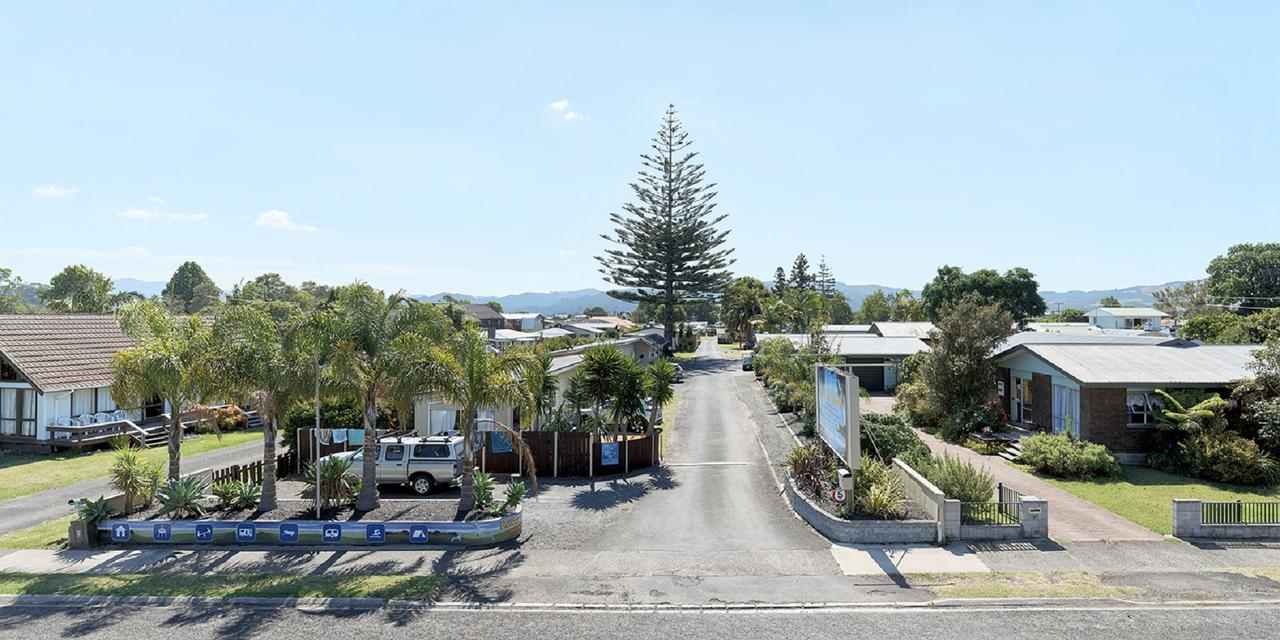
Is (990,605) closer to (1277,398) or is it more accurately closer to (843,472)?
(843,472)

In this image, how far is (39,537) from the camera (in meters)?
16.2

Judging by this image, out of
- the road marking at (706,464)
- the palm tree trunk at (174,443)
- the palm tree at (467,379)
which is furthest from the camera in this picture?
the road marking at (706,464)

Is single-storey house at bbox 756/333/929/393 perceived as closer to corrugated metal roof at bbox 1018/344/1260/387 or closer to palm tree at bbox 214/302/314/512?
corrugated metal roof at bbox 1018/344/1260/387

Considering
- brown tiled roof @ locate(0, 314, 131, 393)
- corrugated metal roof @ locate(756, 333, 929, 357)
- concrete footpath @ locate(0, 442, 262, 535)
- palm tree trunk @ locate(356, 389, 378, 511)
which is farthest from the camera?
corrugated metal roof @ locate(756, 333, 929, 357)

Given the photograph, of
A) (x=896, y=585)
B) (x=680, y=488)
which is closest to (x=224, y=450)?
(x=680, y=488)

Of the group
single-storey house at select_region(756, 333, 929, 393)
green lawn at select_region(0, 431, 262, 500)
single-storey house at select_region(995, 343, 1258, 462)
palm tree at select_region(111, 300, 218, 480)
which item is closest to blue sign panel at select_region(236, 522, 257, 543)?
palm tree at select_region(111, 300, 218, 480)

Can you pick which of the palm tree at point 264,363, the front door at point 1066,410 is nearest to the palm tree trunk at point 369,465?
the palm tree at point 264,363

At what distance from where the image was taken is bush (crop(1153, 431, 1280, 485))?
20500mm

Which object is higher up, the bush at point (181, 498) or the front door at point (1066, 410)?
the front door at point (1066, 410)

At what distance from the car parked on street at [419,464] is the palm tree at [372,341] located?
9.63 ft

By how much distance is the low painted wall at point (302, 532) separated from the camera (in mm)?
15281

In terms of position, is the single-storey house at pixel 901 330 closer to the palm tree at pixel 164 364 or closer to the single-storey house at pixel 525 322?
the palm tree at pixel 164 364

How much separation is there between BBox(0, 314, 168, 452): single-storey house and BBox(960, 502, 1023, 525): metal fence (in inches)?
1211

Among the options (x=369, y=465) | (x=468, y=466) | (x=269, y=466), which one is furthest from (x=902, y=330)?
(x=269, y=466)
